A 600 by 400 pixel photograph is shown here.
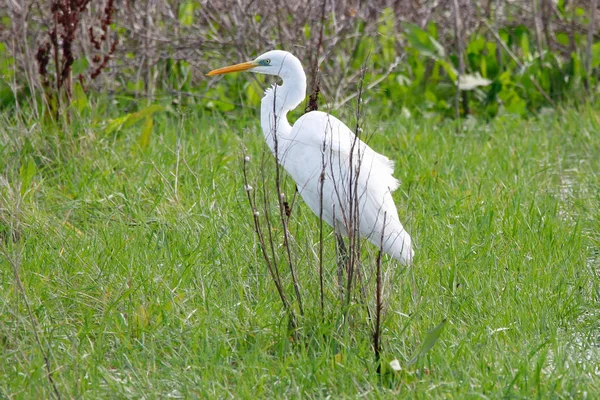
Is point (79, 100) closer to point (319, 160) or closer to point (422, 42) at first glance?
point (319, 160)

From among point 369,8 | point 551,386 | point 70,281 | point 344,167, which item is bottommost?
point 70,281

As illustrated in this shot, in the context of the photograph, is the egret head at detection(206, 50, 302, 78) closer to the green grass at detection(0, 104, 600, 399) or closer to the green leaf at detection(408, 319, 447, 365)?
the green grass at detection(0, 104, 600, 399)

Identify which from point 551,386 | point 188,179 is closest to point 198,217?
point 188,179

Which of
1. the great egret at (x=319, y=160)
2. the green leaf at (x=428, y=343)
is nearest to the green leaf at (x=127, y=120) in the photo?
the great egret at (x=319, y=160)

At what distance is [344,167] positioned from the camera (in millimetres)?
3238

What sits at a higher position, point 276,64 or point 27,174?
point 276,64

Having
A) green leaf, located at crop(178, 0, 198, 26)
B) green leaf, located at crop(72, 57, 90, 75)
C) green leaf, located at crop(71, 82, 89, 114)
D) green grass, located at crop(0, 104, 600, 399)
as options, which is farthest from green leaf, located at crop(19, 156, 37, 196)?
green leaf, located at crop(178, 0, 198, 26)

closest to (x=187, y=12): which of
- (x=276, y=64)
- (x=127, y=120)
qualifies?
(x=127, y=120)

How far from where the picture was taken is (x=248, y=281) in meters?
3.11

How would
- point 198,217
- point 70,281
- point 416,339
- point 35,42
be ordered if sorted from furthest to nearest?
point 35,42 → point 198,217 → point 70,281 → point 416,339

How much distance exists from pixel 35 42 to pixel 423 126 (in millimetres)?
2521

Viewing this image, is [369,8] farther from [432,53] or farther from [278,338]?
[278,338]

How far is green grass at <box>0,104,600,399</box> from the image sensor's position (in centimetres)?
241

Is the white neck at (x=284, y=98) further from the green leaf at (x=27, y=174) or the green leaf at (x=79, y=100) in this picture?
the green leaf at (x=79, y=100)
